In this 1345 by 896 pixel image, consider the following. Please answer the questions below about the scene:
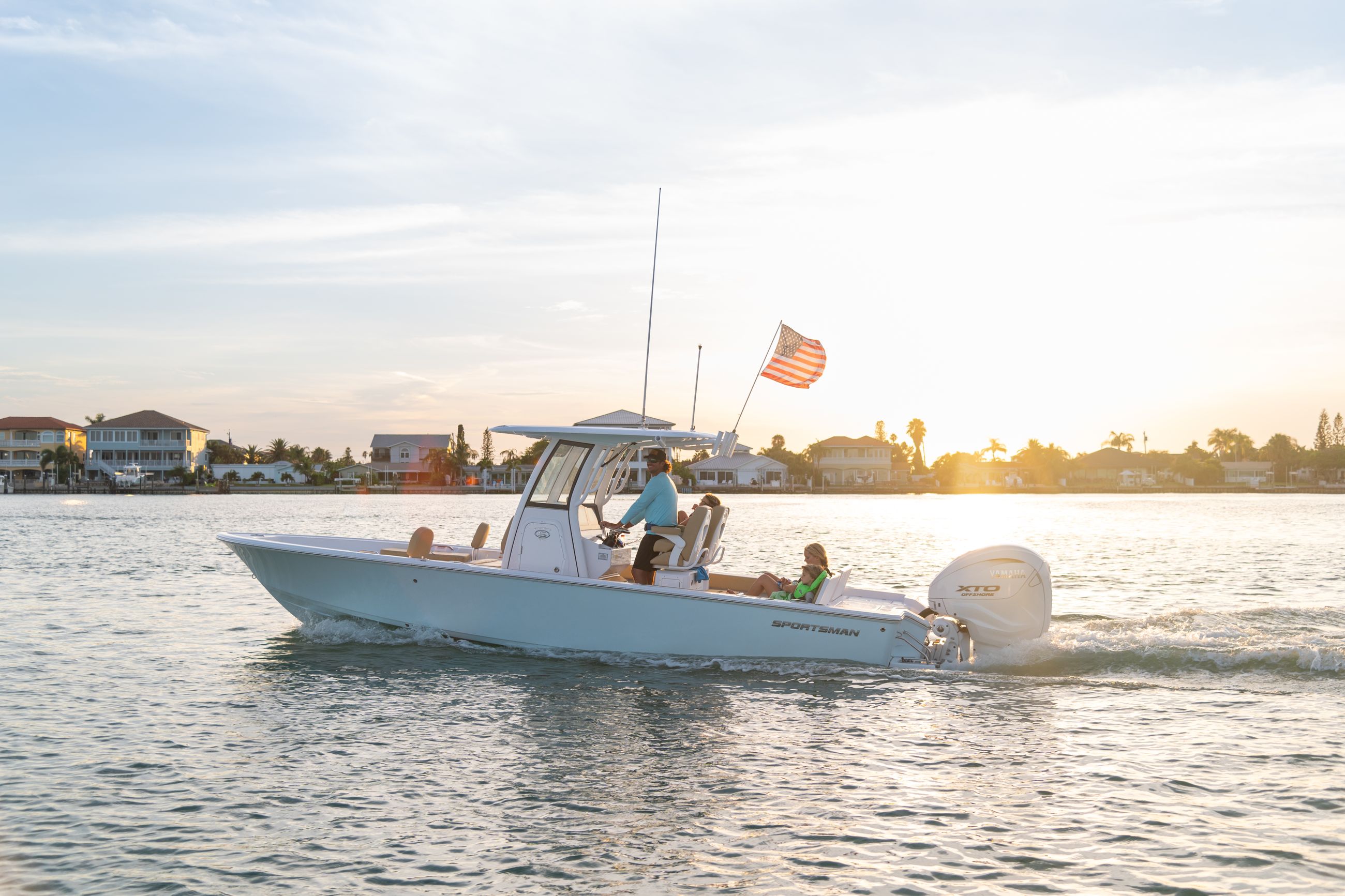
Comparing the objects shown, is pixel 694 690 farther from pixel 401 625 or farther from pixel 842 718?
pixel 401 625

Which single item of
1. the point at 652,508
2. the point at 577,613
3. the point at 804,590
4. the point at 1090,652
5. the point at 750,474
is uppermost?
A: the point at 750,474

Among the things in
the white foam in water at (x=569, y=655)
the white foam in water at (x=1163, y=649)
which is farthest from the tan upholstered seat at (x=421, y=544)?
the white foam in water at (x=1163, y=649)

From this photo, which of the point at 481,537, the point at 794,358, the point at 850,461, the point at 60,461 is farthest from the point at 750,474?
the point at 794,358

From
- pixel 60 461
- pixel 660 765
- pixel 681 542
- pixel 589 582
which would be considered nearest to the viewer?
pixel 660 765

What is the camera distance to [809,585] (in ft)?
34.7

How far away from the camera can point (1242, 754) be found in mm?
7996

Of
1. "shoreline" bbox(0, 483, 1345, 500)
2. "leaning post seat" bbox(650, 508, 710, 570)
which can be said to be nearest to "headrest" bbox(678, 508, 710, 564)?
"leaning post seat" bbox(650, 508, 710, 570)

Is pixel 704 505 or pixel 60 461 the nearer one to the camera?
pixel 704 505

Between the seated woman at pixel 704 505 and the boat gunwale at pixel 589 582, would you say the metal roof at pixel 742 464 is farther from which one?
the seated woman at pixel 704 505

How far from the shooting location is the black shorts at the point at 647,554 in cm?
1081

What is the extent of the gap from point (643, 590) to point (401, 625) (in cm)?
336

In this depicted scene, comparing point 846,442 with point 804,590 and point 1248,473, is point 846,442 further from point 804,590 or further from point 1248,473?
point 804,590

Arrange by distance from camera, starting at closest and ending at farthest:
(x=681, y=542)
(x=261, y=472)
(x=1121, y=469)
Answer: (x=681, y=542)
(x=261, y=472)
(x=1121, y=469)

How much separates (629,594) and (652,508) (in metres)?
0.96
